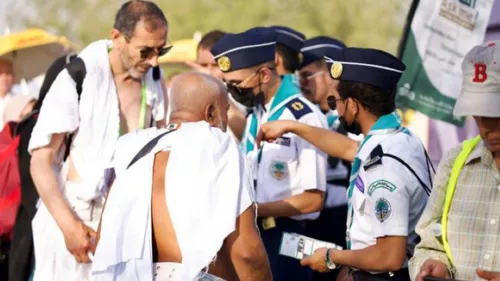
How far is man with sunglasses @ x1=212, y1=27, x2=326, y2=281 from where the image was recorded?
6523mm

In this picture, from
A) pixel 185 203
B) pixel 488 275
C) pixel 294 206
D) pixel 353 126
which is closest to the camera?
pixel 488 275

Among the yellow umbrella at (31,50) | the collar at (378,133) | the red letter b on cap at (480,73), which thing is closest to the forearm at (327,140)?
the collar at (378,133)

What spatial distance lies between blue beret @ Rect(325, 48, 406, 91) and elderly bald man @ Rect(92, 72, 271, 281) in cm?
81

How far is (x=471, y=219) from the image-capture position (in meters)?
4.45

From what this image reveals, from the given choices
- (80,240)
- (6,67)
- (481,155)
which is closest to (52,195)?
(80,240)

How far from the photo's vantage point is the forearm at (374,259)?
5215 mm

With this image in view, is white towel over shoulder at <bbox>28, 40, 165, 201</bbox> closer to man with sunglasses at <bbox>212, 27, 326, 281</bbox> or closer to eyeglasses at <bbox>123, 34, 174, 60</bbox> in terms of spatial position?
eyeglasses at <bbox>123, 34, 174, 60</bbox>

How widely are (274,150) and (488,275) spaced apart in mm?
2512

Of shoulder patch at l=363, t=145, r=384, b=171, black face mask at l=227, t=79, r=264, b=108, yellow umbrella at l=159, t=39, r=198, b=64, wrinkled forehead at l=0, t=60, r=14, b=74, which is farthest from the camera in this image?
yellow umbrella at l=159, t=39, r=198, b=64

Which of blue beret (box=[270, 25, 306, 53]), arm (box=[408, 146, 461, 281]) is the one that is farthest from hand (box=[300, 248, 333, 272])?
blue beret (box=[270, 25, 306, 53])

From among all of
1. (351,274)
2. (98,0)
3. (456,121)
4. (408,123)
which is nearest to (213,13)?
(98,0)

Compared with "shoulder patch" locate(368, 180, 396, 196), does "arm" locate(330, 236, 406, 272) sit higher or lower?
lower

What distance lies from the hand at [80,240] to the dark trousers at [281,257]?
1002 mm

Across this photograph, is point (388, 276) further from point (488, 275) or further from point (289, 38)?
point (289, 38)
